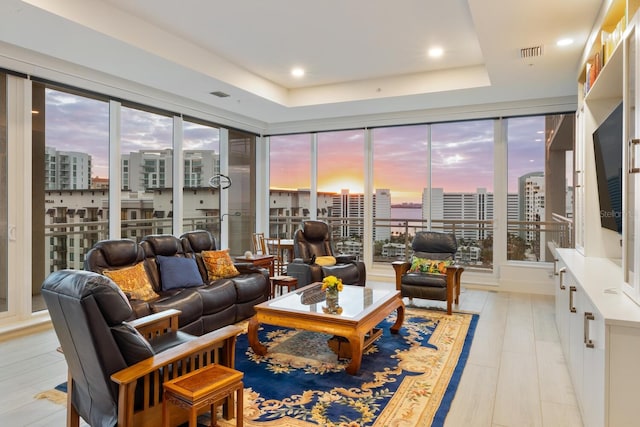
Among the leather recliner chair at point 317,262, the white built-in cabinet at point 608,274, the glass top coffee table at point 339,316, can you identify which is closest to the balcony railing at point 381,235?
the leather recliner chair at point 317,262

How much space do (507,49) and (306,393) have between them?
3627 millimetres

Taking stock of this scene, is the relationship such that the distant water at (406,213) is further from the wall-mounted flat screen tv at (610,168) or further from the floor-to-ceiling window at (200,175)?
the wall-mounted flat screen tv at (610,168)

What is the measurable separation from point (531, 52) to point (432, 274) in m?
2.64

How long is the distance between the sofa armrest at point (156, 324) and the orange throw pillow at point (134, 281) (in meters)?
0.88

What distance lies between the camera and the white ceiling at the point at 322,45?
341 centimetres

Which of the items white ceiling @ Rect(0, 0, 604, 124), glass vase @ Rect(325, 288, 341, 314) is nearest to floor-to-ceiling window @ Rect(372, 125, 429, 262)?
white ceiling @ Rect(0, 0, 604, 124)

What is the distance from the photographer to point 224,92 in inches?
217

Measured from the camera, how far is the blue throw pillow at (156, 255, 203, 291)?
407 cm

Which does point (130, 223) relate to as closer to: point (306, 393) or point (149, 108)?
point (149, 108)

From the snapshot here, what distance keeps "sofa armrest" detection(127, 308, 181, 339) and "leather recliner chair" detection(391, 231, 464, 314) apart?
2838mm

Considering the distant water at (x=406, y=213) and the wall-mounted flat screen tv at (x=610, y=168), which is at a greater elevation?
the wall-mounted flat screen tv at (x=610, y=168)

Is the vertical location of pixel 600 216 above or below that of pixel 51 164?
below

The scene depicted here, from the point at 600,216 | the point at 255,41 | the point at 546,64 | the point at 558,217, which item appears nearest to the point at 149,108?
the point at 255,41

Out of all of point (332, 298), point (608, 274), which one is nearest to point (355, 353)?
point (332, 298)
